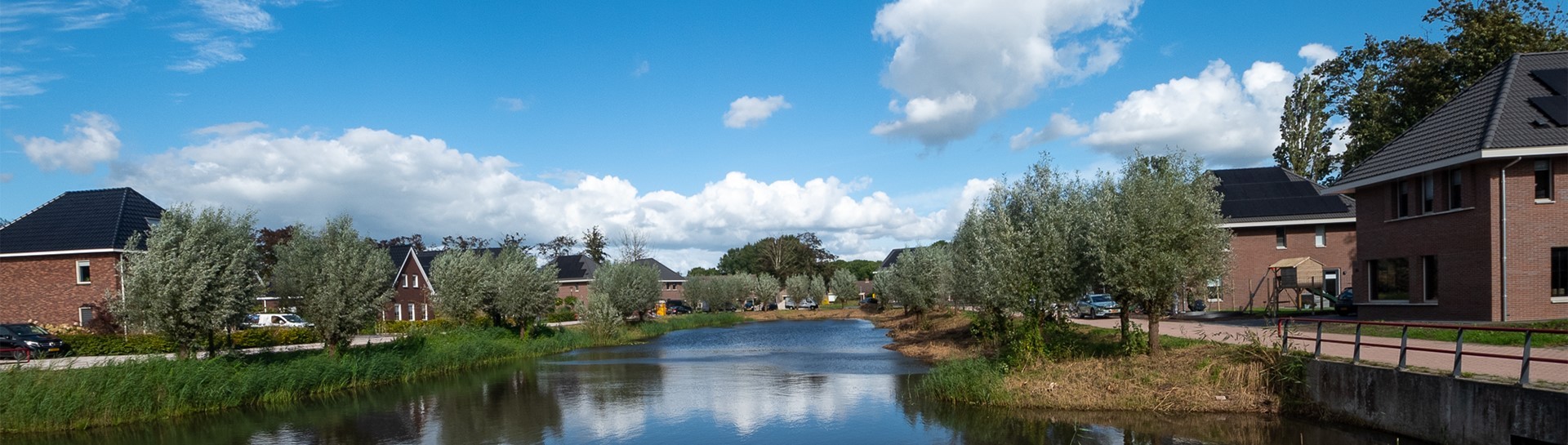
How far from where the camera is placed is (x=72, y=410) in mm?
18938

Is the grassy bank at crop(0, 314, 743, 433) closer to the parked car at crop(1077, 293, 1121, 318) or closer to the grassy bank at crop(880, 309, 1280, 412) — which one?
the grassy bank at crop(880, 309, 1280, 412)

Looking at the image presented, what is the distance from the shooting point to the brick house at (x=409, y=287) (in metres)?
58.3

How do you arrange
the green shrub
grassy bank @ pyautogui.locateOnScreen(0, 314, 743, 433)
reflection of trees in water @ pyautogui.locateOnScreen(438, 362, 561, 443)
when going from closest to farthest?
reflection of trees in water @ pyautogui.locateOnScreen(438, 362, 561, 443) < grassy bank @ pyautogui.locateOnScreen(0, 314, 743, 433) < the green shrub

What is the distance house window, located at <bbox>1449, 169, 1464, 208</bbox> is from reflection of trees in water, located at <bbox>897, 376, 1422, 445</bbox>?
11.7 meters

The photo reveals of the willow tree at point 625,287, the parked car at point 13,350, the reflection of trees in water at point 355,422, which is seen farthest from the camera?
the willow tree at point 625,287

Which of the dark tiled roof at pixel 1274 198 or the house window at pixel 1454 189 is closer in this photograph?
the house window at pixel 1454 189

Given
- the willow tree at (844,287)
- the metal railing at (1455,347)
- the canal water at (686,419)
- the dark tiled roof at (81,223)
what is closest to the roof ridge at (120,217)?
the dark tiled roof at (81,223)

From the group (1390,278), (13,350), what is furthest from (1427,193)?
(13,350)

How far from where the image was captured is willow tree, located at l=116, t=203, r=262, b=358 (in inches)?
862

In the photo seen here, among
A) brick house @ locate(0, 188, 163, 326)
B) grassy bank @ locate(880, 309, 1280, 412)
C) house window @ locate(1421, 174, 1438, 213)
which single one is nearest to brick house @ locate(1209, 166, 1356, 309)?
house window @ locate(1421, 174, 1438, 213)

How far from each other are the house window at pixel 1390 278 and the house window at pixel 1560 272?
152 inches

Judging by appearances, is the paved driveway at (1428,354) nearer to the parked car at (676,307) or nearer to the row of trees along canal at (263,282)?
the row of trees along canal at (263,282)

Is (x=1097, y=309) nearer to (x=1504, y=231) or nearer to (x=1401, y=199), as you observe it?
(x=1401, y=199)

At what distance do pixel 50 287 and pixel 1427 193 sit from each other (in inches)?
2064
